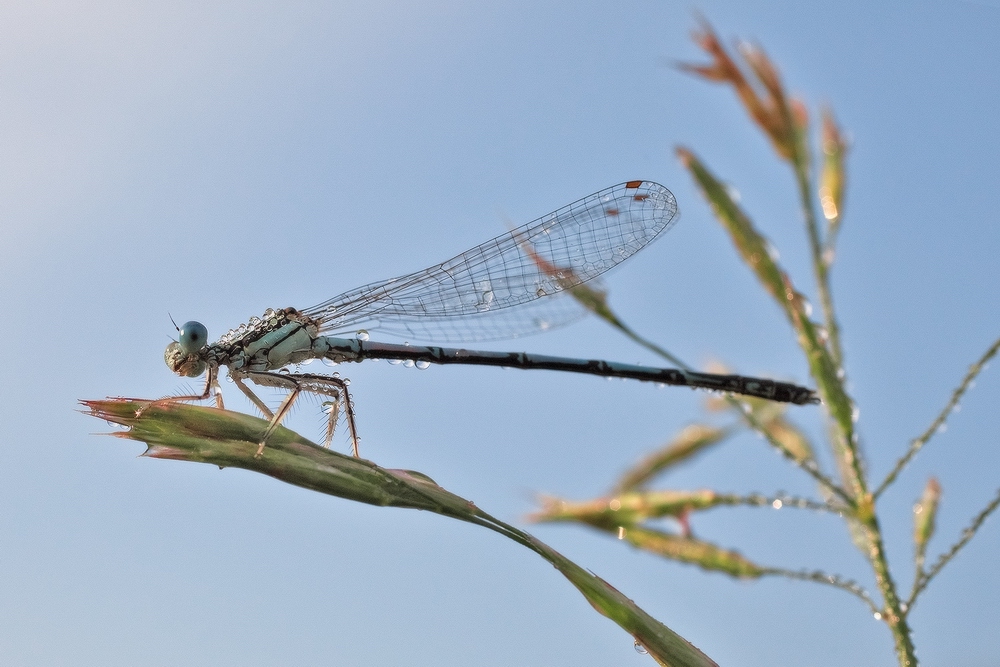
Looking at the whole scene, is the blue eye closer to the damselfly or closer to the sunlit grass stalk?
the damselfly

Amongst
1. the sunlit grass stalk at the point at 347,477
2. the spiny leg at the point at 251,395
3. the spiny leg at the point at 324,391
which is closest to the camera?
the sunlit grass stalk at the point at 347,477

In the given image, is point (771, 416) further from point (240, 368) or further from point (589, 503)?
point (240, 368)

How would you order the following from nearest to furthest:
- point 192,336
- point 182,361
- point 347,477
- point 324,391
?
point 347,477 → point 324,391 → point 192,336 → point 182,361

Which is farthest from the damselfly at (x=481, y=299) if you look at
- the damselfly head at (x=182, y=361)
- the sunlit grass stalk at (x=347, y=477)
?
the sunlit grass stalk at (x=347, y=477)

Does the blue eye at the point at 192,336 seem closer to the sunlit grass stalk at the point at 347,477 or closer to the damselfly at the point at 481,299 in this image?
the damselfly at the point at 481,299

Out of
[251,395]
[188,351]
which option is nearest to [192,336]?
[188,351]

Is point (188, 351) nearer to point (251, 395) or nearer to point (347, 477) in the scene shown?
point (251, 395)

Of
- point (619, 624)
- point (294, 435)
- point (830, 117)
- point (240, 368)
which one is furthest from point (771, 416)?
point (240, 368)
